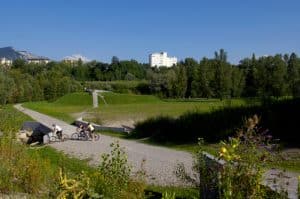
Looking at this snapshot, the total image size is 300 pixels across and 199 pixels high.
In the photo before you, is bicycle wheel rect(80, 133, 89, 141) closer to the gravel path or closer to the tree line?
the gravel path

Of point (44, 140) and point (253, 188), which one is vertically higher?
point (253, 188)

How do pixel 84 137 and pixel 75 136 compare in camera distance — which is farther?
pixel 75 136

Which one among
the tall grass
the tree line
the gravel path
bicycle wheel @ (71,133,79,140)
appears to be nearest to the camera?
the gravel path

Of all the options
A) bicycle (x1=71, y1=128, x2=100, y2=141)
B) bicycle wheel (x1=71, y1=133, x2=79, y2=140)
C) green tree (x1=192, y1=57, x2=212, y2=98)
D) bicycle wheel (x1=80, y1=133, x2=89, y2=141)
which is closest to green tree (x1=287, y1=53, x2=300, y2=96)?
green tree (x1=192, y1=57, x2=212, y2=98)

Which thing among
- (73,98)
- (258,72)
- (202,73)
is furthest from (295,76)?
(73,98)

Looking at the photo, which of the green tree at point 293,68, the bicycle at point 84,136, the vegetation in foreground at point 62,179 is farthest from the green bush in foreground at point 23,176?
the green tree at point 293,68

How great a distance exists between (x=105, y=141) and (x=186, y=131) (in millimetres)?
4915

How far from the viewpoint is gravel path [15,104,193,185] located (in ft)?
52.8

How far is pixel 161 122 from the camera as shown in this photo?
102ft

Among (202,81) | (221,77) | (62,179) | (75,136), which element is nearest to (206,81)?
(202,81)

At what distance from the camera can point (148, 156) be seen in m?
21.4

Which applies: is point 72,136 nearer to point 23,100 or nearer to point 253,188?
point 253,188

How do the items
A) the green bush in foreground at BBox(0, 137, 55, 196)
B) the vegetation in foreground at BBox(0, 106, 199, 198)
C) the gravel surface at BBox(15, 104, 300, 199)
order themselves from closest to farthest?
the vegetation in foreground at BBox(0, 106, 199, 198) → the green bush in foreground at BBox(0, 137, 55, 196) → the gravel surface at BBox(15, 104, 300, 199)

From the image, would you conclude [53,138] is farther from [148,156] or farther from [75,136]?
[148,156]
